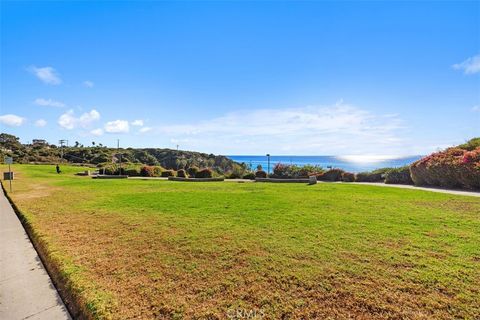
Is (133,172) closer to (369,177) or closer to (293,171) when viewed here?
(293,171)

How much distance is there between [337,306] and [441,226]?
4255mm

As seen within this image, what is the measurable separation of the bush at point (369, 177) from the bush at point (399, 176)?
1.54 m

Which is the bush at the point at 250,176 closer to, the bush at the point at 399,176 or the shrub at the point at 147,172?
the shrub at the point at 147,172

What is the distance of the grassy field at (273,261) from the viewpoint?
2.81 meters

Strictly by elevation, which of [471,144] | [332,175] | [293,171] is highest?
[471,144]

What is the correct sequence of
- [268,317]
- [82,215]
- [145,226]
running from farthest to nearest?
1. [82,215]
2. [145,226]
3. [268,317]

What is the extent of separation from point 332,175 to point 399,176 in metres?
4.08

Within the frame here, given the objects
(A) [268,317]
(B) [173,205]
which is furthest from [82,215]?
(A) [268,317]

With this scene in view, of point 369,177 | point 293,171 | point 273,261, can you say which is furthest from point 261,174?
point 273,261

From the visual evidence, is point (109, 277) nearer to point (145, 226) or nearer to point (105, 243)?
point (105, 243)

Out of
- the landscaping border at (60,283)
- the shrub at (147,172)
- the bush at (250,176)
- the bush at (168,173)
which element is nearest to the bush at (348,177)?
the bush at (250,176)

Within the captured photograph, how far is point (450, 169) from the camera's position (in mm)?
11812

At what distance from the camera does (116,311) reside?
2.81 meters

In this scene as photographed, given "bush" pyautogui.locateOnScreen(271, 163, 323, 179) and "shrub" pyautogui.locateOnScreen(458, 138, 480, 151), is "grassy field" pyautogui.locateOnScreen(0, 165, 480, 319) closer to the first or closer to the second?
"shrub" pyautogui.locateOnScreen(458, 138, 480, 151)
